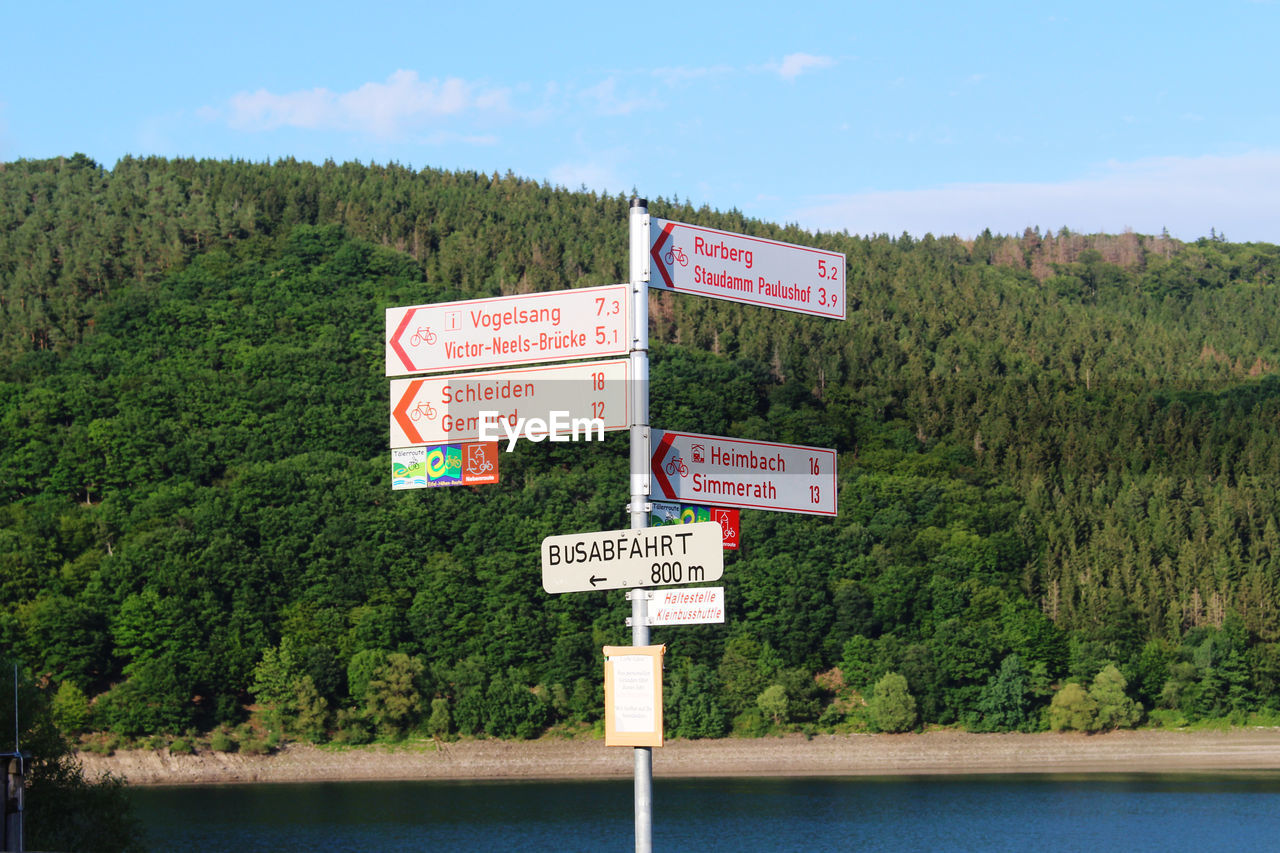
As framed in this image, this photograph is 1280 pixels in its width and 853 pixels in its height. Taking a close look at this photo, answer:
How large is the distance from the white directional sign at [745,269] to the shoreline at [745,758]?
106 meters

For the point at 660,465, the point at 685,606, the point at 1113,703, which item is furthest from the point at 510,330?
the point at 1113,703

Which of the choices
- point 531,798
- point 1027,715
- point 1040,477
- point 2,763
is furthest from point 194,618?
point 2,763

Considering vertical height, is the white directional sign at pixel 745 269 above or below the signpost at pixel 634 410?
above

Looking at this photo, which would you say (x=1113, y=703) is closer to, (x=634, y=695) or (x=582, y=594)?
(x=582, y=594)

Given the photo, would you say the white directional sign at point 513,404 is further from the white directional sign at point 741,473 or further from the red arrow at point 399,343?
the white directional sign at point 741,473

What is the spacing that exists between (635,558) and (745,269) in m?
2.96

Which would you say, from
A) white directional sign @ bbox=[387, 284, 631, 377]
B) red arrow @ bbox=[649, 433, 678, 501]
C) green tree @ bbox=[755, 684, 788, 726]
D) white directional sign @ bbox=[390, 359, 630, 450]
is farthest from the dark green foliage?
green tree @ bbox=[755, 684, 788, 726]

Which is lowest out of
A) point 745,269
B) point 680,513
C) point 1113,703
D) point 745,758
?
point 745,758

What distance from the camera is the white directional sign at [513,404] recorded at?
41.0ft

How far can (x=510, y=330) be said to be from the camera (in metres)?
12.9

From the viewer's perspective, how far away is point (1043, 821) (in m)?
82.4

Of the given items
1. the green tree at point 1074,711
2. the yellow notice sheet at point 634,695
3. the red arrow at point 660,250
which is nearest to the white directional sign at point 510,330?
the red arrow at point 660,250

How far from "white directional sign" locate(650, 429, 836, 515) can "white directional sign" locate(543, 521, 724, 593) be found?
0.91 m

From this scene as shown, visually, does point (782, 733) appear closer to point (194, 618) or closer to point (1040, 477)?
point (194, 618)
